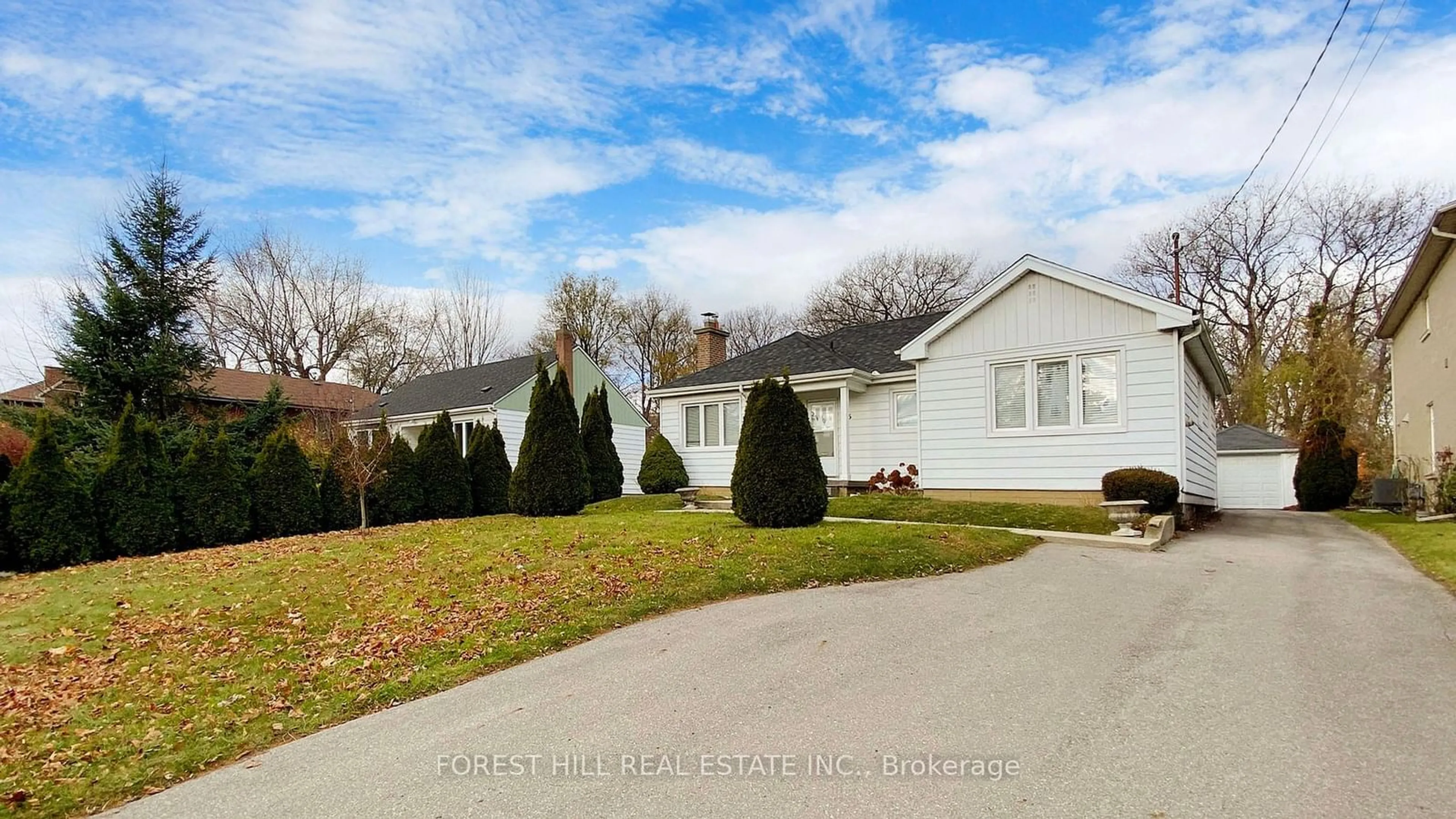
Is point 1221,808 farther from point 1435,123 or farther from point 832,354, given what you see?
point 832,354

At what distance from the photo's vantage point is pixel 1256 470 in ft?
84.3

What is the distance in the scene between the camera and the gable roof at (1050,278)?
11.9 metres

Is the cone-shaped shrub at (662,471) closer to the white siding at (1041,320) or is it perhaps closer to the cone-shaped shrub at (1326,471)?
the white siding at (1041,320)

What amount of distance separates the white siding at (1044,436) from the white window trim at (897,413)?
4.82 ft

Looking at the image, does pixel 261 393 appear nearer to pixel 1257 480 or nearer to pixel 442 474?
pixel 442 474

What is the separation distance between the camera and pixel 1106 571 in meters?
8.18

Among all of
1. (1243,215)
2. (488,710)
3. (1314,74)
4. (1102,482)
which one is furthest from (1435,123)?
(1243,215)

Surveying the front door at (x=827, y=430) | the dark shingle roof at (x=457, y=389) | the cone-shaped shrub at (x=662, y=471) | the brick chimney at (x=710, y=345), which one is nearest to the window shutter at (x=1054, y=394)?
the front door at (x=827, y=430)

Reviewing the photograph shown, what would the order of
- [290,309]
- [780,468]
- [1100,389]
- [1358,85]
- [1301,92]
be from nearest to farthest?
[1358,85] → [1301,92] → [780,468] → [1100,389] → [290,309]

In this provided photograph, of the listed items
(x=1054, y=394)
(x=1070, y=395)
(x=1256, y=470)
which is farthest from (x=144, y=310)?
(x=1256, y=470)

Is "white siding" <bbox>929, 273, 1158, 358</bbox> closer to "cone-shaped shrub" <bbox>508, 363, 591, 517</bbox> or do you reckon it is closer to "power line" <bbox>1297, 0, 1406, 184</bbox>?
"power line" <bbox>1297, 0, 1406, 184</bbox>

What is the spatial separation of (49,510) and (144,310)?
7642 mm

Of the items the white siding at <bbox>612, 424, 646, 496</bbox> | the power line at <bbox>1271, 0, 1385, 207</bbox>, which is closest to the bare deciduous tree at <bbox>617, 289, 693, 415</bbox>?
the white siding at <bbox>612, 424, 646, 496</bbox>

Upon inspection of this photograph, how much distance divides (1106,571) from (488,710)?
681cm
